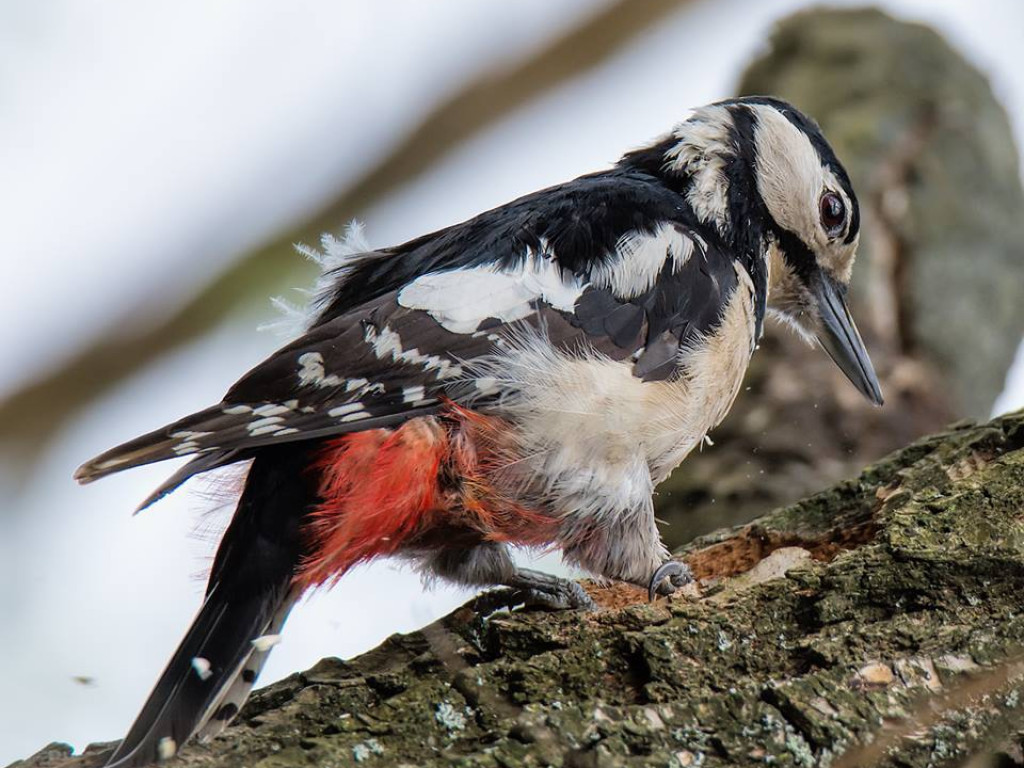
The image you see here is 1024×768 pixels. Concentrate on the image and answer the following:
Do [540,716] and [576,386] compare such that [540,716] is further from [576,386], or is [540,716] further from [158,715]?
[576,386]

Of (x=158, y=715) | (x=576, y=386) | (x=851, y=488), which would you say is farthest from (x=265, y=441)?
(x=851, y=488)

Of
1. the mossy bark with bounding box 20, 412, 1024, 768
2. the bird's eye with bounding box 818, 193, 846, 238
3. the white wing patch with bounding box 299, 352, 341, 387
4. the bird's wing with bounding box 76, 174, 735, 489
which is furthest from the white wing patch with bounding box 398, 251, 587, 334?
the bird's eye with bounding box 818, 193, 846, 238

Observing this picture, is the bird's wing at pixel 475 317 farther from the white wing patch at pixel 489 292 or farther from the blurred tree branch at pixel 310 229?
the blurred tree branch at pixel 310 229

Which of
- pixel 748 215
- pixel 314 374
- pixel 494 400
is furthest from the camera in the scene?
pixel 748 215

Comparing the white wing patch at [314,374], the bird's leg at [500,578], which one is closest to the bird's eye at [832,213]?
the bird's leg at [500,578]

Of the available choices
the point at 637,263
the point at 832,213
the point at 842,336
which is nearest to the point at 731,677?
the point at 637,263

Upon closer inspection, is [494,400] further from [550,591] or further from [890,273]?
[890,273]

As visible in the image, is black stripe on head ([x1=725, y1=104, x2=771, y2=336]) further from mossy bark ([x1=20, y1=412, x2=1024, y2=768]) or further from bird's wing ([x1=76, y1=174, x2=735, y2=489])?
mossy bark ([x1=20, y1=412, x2=1024, y2=768])
